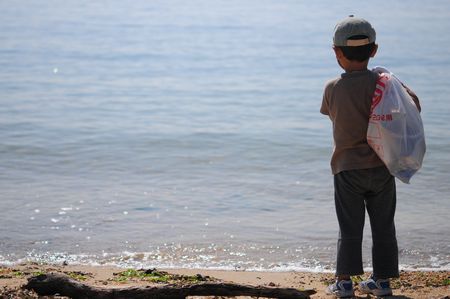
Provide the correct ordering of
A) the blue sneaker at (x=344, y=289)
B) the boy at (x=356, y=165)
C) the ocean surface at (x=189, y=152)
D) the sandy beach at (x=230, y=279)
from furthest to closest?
Answer: 1. the ocean surface at (x=189, y=152)
2. the sandy beach at (x=230, y=279)
3. the blue sneaker at (x=344, y=289)
4. the boy at (x=356, y=165)

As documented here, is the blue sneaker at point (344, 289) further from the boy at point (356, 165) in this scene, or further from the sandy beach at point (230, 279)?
the sandy beach at point (230, 279)

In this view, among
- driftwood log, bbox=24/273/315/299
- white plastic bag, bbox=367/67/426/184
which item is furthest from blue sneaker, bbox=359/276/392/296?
white plastic bag, bbox=367/67/426/184

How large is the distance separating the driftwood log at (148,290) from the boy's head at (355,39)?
125cm

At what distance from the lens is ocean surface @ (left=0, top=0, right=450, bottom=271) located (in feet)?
21.9

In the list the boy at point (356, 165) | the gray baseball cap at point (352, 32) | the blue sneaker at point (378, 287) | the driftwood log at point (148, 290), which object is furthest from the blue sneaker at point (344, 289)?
the gray baseball cap at point (352, 32)

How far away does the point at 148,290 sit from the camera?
4254mm

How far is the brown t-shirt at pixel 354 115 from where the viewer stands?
4469mm

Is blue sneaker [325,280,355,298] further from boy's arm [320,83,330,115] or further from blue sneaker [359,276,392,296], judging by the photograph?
boy's arm [320,83,330,115]

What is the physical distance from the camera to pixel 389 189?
4555mm

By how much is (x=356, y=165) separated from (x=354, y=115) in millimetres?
259

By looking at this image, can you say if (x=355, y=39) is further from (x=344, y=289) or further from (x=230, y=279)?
(x=230, y=279)

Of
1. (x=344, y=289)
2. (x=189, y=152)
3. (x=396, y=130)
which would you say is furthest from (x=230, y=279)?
(x=189, y=152)

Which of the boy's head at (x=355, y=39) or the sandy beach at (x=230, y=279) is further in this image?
the sandy beach at (x=230, y=279)

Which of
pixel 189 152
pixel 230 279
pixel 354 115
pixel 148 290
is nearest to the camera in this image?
pixel 148 290
